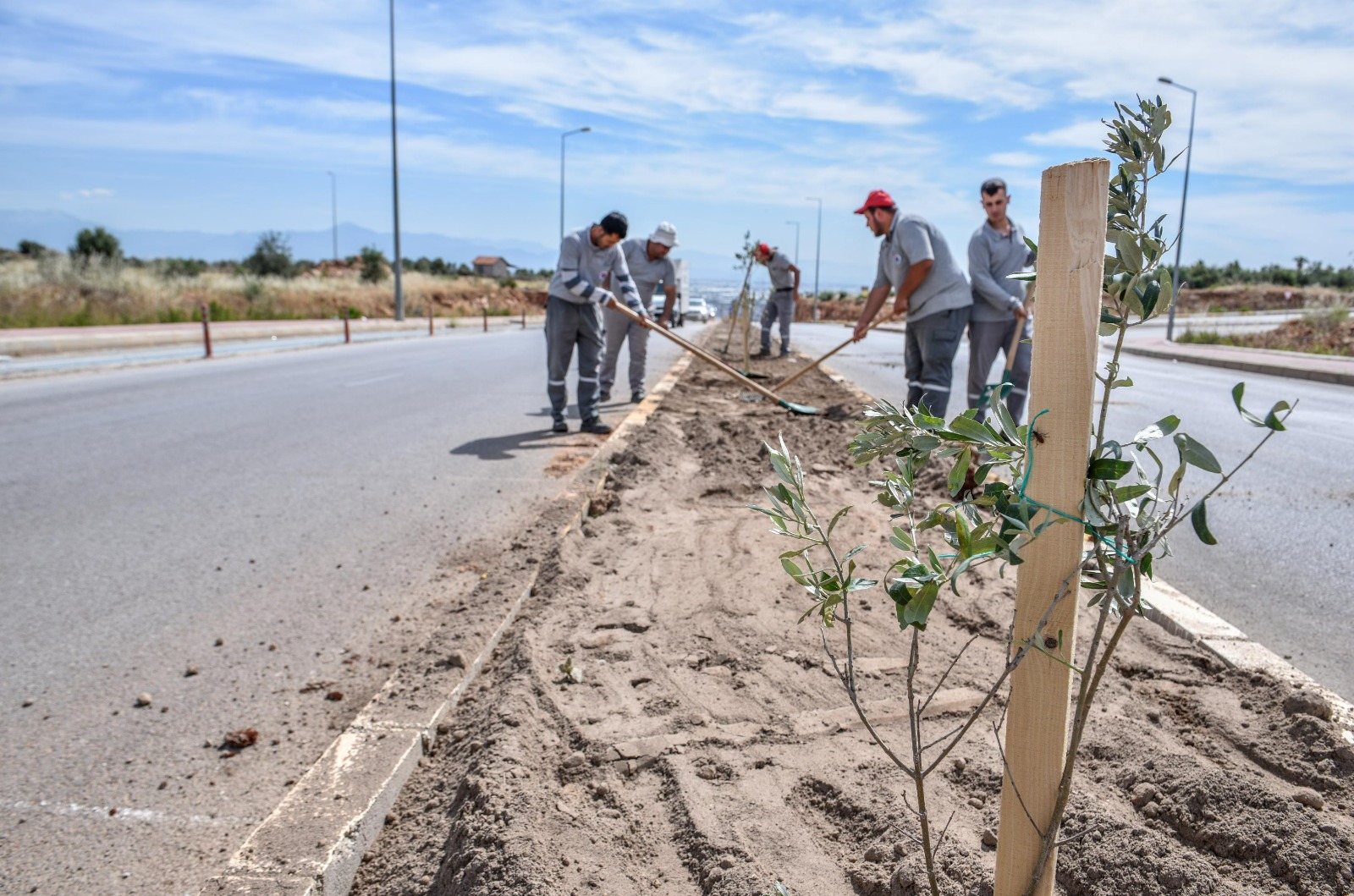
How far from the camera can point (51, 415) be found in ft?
31.9

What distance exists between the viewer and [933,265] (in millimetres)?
6707

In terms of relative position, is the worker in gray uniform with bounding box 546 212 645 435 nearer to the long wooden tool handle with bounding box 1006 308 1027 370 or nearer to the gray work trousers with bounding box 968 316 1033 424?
the gray work trousers with bounding box 968 316 1033 424

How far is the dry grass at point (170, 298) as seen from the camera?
26219 millimetres

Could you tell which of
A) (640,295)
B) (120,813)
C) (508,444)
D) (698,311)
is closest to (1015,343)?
(508,444)

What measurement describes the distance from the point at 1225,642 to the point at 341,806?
2749 mm

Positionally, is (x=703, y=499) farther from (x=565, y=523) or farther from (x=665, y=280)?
(x=665, y=280)

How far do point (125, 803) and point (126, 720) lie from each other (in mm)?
566

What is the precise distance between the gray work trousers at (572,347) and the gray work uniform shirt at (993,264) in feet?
9.74

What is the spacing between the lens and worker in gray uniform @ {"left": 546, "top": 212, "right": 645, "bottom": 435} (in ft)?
26.0

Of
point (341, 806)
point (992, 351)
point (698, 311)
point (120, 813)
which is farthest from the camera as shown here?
point (698, 311)

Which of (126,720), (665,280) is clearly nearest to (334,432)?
(665,280)

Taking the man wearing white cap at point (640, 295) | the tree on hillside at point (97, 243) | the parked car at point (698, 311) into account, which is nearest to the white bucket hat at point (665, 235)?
the man wearing white cap at point (640, 295)

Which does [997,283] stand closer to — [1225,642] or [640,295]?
[1225,642]

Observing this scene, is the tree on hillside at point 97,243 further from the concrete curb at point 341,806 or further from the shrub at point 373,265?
the concrete curb at point 341,806
